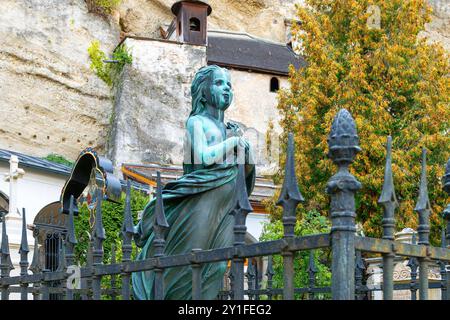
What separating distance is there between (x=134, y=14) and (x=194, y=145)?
104 ft

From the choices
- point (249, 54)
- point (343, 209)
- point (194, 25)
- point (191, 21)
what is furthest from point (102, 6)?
point (343, 209)

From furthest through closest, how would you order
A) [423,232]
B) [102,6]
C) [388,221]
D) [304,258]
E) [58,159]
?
1. [102,6]
2. [58,159]
3. [304,258]
4. [423,232]
5. [388,221]

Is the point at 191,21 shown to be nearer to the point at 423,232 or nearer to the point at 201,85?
the point at 201,85

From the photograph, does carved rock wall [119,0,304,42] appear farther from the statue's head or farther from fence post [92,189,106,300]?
fence post [92,189,106,300]

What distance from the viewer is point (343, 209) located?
10.1ft

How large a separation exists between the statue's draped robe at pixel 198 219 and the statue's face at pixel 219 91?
1.57 ft

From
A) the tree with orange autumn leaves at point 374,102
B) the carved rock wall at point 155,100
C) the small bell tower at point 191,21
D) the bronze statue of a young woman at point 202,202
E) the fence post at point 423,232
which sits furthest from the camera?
the small bell tower at point 191,21

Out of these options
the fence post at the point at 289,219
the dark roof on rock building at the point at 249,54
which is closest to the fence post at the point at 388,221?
the fence post at the point at 289,219

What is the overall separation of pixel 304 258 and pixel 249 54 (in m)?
23.1

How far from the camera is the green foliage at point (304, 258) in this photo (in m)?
12.9

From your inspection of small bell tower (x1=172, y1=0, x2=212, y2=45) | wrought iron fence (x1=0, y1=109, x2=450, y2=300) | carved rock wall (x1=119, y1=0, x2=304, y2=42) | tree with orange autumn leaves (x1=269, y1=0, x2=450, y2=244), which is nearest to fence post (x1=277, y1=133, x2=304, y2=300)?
wrought iron fence (x1=0, y1=109, x2=450, y2=300)

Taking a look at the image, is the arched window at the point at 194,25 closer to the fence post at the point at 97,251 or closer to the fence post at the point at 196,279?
the fence post at the point at 97,251

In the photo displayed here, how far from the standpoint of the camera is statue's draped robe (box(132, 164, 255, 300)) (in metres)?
4.98
